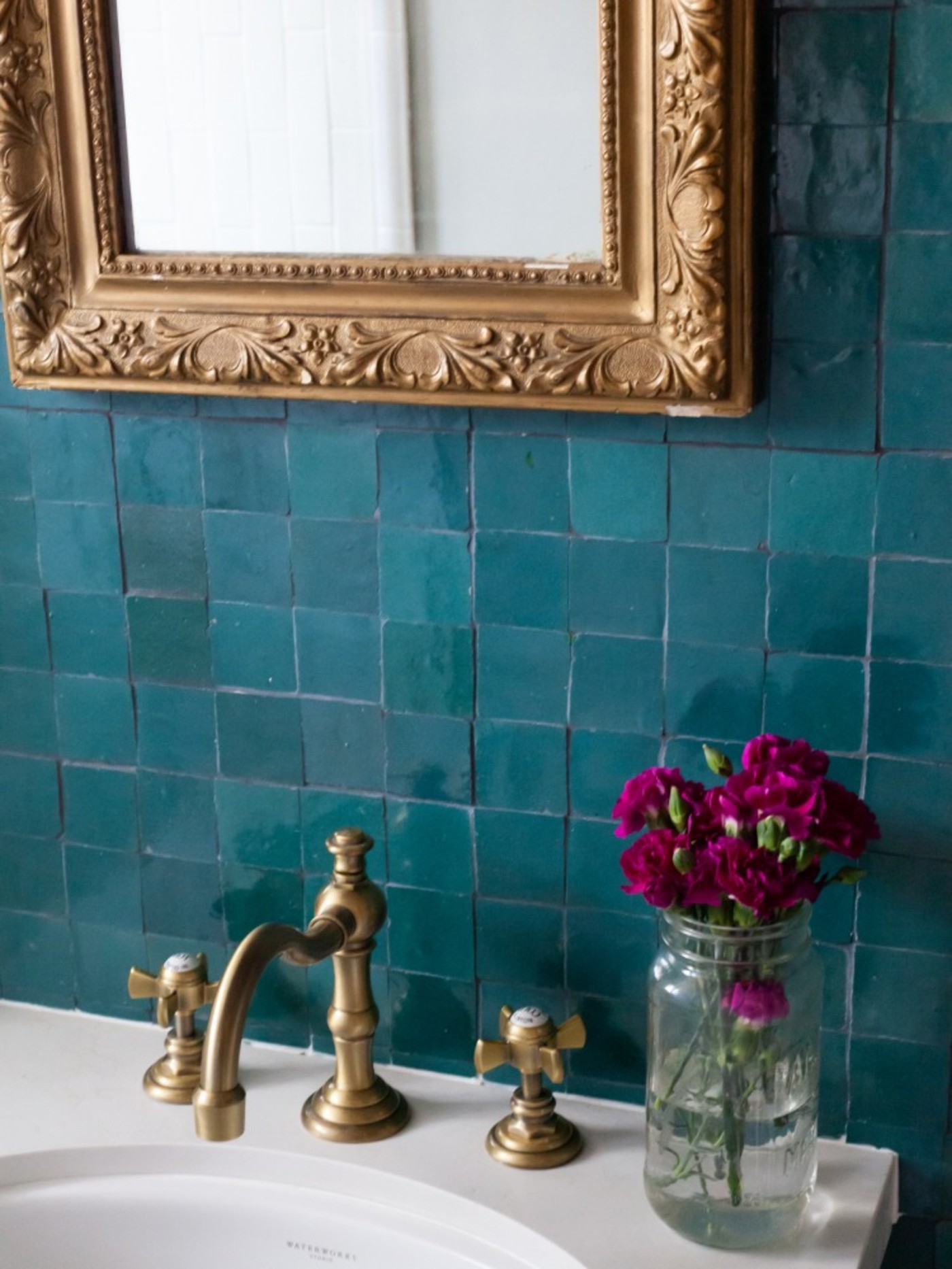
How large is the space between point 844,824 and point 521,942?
319mm

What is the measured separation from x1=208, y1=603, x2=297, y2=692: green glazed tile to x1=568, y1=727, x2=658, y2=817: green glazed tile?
0.23 meters

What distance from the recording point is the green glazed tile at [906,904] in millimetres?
1138

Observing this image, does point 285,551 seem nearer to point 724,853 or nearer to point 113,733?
point 113,733

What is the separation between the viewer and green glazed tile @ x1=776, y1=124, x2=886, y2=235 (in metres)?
1.03

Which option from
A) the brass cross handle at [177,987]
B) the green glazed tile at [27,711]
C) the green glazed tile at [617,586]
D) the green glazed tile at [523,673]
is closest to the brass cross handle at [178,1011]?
the brass cross handle at [177,987]

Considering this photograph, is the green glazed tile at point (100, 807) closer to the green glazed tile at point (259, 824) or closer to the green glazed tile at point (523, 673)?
the green glazed tile at point (259, 824)

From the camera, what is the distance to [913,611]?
3.60 ft

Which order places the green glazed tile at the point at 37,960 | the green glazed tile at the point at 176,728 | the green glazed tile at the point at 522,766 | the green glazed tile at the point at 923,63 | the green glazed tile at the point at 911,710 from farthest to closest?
the green glazed tile at the point at 37,960
the green glazed tile at the point at 176,728
the green glazed tile at the point at 522,766
the green glazed tile at the point at 911,710
the green glazed tile at the point at 923,63

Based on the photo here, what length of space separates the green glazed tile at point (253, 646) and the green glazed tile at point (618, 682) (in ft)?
0.75

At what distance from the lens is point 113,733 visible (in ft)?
4.42

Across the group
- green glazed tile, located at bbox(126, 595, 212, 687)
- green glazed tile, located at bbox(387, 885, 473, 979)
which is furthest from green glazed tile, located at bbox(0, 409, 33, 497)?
green glazed tile, located at bbox(387, 885, 473, 979)

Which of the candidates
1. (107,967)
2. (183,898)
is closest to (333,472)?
(183,898)

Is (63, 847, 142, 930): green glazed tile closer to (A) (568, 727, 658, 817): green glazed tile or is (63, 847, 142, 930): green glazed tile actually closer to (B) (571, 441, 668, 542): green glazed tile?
(A) (568, 727, 658, 817): green glazed tile

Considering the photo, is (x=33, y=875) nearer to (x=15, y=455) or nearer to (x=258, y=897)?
(x=258, y=897)
